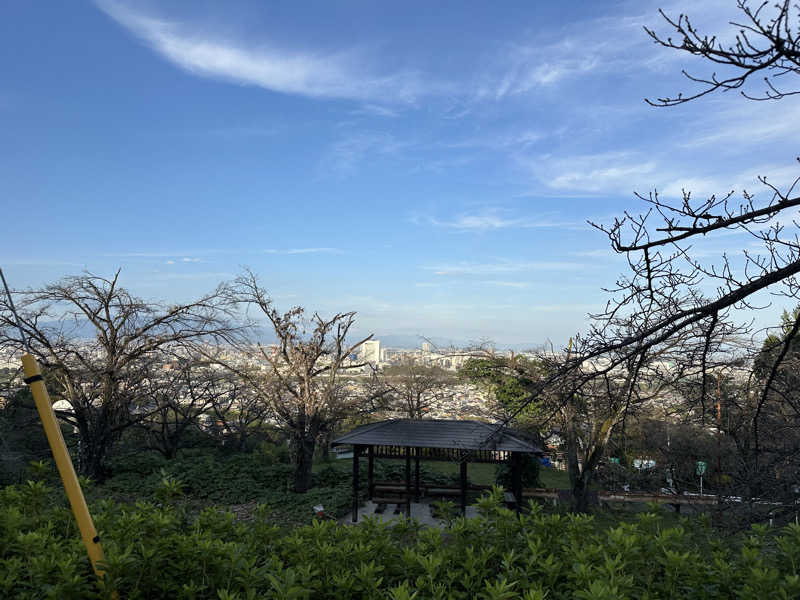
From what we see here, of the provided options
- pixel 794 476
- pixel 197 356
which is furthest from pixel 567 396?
pixel 197 356

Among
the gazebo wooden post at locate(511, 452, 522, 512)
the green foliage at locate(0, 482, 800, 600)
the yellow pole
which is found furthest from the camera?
the gazebo wooden post at locate(511, 452, 522, 512)

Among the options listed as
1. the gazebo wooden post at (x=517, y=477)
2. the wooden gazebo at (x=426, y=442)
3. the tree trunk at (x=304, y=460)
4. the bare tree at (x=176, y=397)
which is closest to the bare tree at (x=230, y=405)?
the bare tree at (x=176, y=397)

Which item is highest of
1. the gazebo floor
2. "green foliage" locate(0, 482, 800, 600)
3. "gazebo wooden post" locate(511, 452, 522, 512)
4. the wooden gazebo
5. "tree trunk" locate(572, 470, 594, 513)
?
"green foliage" locate(0, 482, 800, 600)

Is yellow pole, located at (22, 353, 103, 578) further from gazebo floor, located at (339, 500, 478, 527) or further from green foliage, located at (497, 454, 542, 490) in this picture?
green foliage, located at (497, 454, 542, 490)

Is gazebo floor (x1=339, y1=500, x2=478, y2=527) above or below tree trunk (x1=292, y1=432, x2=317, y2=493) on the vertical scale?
below

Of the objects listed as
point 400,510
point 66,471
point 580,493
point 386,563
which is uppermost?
point 66,471

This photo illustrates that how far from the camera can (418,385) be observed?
69.6 ft

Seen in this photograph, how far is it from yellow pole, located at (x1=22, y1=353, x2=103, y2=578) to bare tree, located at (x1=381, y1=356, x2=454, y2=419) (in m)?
18.1

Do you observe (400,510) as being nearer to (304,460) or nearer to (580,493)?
(304,460)

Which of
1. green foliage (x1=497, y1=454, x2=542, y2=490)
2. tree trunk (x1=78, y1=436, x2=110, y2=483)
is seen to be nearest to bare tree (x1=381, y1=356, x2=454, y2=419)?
green foliage (x1=497, y1=454, x2=542, y2=490)

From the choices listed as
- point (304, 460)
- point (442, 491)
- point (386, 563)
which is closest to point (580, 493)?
point (442, 491)

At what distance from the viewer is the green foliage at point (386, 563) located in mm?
2082

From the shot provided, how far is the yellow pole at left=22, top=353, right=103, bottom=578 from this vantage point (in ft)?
7.40

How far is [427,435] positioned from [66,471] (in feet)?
27.4
